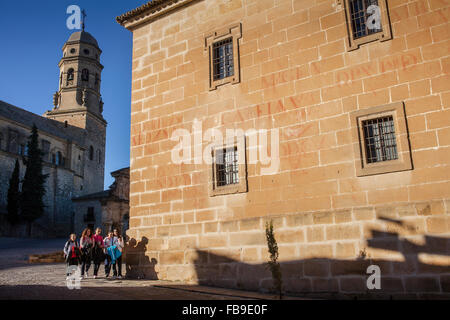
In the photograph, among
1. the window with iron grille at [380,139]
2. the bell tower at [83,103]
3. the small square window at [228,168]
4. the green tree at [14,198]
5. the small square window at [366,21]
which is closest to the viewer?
the window with iron grille at [380,139]

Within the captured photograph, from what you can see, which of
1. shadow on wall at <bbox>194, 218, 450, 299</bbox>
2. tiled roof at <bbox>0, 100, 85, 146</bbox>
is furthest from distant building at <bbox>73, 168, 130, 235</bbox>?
tiled roof at <bbox>0, 100, 85, 146</bbox>

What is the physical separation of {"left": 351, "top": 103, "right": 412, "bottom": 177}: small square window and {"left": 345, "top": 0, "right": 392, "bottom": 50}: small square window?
1628 millimetres

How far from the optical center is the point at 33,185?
142 feet

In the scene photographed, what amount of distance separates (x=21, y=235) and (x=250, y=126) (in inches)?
1531

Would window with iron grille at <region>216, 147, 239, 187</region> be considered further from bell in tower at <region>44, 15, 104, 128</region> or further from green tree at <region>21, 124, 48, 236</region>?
bell in tower at <region>44, 15, 104, 128</region>

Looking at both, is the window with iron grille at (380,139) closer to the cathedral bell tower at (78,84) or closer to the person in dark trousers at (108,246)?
the person in dark trousers at (108,246)

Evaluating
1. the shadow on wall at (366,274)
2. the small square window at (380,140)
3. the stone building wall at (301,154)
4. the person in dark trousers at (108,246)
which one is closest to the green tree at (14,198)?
the person in dark trousers at (108,246)

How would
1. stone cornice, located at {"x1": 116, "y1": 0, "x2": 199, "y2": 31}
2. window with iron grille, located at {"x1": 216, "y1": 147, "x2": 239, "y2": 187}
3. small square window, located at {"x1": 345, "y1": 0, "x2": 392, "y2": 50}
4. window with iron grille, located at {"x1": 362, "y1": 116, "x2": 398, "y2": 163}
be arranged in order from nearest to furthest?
window with iron grille, located at {"x1": 362, "y1": 116, "x2": 398, "y2": 163} < small square window, located at {"x1": 345, "y1": 0, "x2": 392, "y2": 50} < window with iron grille, located at {"x1": 216, "y1": 147, "x2": 239, "y2": 187} < stone cornice, located at {"x1": 116, "y1": 0, "x2": 199, "y2": 31}

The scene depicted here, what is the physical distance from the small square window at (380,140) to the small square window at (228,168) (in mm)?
2781

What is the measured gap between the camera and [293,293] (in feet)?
28.1

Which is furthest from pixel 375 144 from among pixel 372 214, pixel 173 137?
pixel 173 137

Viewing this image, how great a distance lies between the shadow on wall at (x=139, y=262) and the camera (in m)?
10.8

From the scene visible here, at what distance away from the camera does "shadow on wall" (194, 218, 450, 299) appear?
24.0ft

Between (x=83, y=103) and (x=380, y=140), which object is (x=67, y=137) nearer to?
(x=83, y=103)
